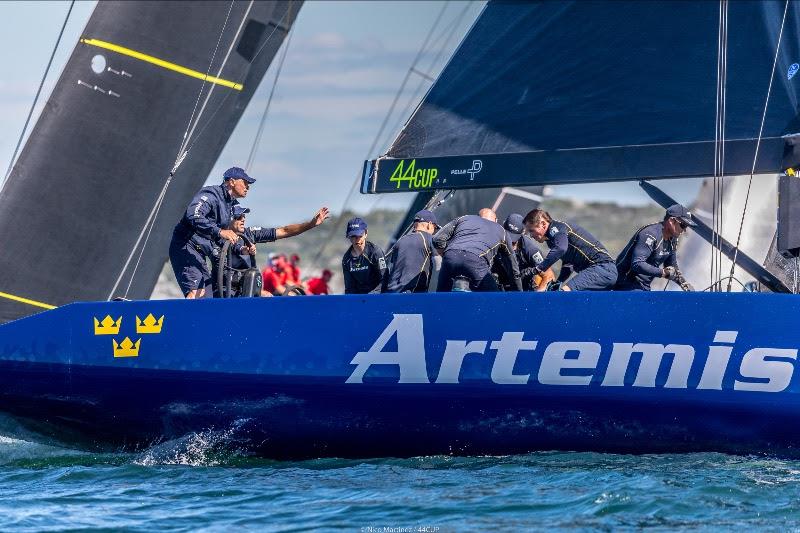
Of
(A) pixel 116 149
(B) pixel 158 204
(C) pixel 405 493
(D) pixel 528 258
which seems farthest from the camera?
(B) pixel 158 204

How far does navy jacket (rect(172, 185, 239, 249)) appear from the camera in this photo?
23.6ft

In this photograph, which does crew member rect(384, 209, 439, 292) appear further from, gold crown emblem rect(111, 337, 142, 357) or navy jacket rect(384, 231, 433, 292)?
gold crown emblem rect(111, 337, 142, 357)

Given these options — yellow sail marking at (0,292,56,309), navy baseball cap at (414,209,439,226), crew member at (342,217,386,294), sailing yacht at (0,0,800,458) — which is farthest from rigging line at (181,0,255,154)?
navy baseball cap at (414,209,439,226)

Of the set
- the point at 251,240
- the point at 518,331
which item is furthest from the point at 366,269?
the point at 518,331

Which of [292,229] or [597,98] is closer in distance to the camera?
[597,98]

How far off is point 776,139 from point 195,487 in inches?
125

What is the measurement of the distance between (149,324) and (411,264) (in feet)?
4.43

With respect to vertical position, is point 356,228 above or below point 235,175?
below

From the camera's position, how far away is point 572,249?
24.0 feet

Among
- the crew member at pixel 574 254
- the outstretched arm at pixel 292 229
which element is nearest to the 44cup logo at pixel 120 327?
the outstretched arm at pixel 292 229

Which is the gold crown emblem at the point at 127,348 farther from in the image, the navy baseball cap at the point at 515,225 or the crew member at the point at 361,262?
the navy baseball cap at the point at 515,225

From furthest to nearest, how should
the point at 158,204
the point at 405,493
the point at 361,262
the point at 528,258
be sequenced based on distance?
the point at 158,204 → the point at 361,262 → the point at 528,258 → the point at 405,493

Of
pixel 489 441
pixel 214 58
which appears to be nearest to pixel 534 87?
pixel 489 441

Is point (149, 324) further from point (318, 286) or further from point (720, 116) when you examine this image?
point (318, 286)
